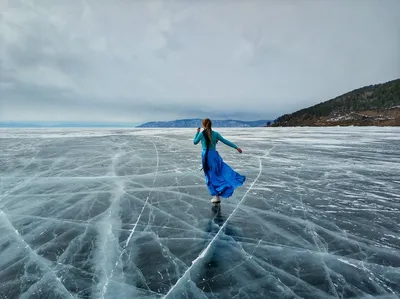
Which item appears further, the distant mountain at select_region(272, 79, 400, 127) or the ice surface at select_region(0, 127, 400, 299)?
the distant mountain at select_region(272, 79, 400, 127)

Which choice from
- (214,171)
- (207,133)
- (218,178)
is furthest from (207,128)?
(218,178)

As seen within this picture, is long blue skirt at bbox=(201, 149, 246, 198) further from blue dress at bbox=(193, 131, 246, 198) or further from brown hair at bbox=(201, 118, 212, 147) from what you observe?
brown hair at bbox=(201, 118, 212, 147)

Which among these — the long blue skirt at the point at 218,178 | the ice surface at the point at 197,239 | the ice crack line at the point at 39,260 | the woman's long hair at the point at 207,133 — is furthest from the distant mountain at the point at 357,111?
the ice crack line at the point at 39,260

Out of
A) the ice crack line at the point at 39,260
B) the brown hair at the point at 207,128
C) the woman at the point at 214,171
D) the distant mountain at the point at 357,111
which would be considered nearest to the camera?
the ice crack line at the point at 39,260

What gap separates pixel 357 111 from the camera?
477 feet

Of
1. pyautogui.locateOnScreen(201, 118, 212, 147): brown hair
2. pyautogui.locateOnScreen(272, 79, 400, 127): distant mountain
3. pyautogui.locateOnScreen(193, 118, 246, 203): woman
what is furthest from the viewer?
pyautogui.locateOnScreen(272, 79, 400, 127): distant mountain

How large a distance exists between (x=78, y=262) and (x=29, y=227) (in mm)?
1858

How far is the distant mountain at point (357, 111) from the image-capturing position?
124 metres

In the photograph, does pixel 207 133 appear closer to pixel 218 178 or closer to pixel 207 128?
pixel 207 128

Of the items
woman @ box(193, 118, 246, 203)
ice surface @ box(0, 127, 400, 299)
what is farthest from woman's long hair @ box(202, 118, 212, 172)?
ice surface @ box(0, 127, 400, 299)

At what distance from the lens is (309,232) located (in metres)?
4.52

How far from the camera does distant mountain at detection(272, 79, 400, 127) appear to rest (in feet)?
405

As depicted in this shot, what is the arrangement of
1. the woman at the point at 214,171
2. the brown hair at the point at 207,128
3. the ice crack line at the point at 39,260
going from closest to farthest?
the ice crack line at the point at 39,260 → the brown hair at the point at 207,128 → the woman at the point at 214,171

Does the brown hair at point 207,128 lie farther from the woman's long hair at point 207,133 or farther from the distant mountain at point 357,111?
the distant mountain at point 357,111
